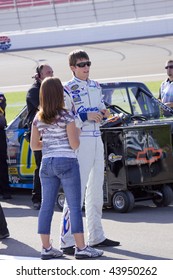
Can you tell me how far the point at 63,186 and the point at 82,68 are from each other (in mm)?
1191

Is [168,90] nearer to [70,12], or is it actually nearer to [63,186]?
[63,186]

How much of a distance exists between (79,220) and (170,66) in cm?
586

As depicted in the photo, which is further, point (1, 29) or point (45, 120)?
point (1, 29)

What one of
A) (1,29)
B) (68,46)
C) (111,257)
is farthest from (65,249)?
(1,29)

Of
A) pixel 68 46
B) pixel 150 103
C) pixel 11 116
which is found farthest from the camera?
pixel 68 46

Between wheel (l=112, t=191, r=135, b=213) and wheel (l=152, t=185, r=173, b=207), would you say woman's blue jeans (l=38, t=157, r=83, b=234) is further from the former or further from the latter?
wheel (l=152, t=185, r=173, b=207)

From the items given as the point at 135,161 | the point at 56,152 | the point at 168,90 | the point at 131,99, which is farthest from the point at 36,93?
the point at 168,90

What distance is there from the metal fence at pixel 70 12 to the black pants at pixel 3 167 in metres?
33.5

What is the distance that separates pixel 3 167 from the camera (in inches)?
433

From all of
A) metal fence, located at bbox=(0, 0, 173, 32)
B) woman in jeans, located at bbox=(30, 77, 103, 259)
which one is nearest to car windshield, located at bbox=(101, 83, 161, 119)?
woman in jeans, located at bbox=(30, 77, 103, 259)

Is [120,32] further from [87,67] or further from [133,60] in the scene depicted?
[87,67]

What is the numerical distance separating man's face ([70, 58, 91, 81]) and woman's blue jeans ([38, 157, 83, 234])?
927 millimetres

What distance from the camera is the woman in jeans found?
671cm

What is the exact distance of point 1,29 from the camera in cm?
4547
